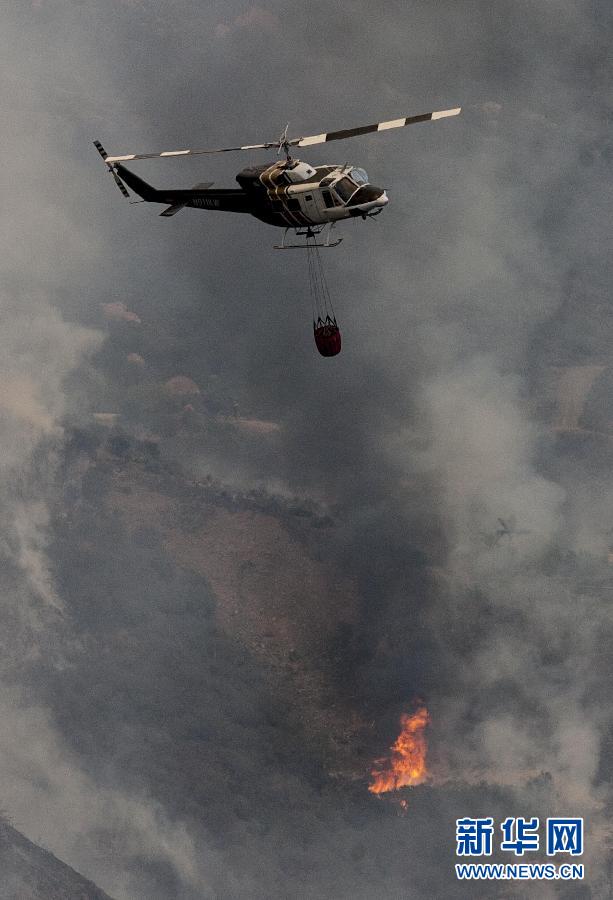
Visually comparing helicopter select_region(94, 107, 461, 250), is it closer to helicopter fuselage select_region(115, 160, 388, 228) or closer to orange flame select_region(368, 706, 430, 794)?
helicopter fuselage select_region(115, 160, 388, 228)

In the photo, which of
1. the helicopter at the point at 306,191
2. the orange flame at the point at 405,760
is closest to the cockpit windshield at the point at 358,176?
the helicopter at the point at 306,191

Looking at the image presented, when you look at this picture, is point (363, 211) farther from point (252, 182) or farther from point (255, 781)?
point (255, 781)

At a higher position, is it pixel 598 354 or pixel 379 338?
pixel 598 354

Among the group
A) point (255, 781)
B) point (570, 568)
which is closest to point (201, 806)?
point (255, 781)

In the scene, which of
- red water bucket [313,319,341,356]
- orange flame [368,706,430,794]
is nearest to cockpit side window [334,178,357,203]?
red water bucket [313,319,341,356]

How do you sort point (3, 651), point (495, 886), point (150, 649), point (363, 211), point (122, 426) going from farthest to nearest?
point (122, 426) → point (3, 651) → point (150, 649) → point (495, 886) → point (363, 211)

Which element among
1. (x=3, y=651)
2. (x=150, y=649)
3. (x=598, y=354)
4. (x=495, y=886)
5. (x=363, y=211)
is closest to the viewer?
(x=363, y=211)

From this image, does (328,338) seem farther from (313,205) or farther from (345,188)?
(345,188)
